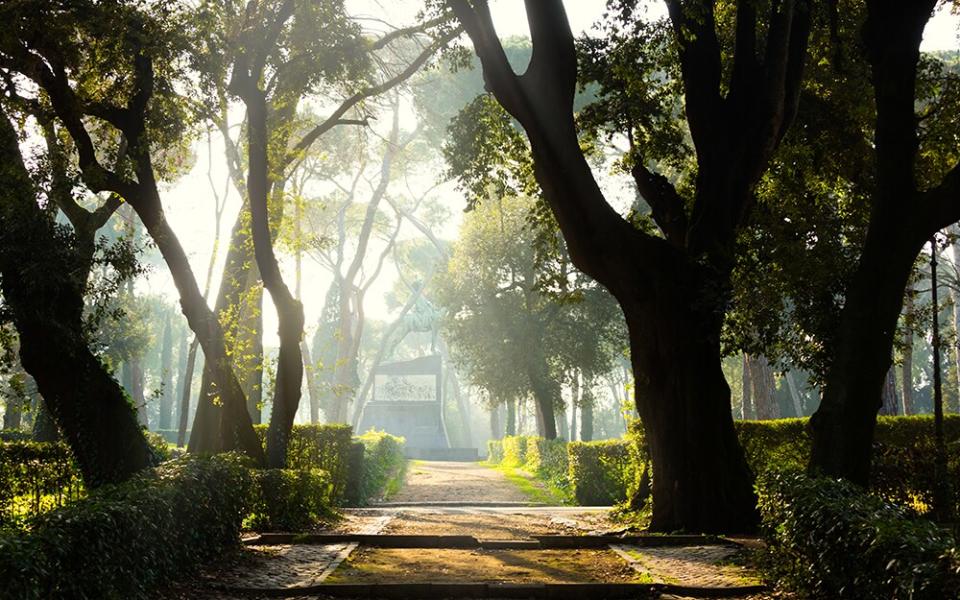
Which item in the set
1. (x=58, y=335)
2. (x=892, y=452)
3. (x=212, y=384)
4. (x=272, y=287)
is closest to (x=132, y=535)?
(x=58, y=335)

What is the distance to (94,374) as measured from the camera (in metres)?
12.4

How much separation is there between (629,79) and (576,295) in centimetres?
358

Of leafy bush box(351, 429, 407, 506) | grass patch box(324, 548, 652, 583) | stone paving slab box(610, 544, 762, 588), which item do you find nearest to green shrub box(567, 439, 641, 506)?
leafy bush box(351, 429, 407, 506)

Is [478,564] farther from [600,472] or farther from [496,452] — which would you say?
[496,452]

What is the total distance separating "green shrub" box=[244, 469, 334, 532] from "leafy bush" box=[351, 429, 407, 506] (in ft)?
20.6

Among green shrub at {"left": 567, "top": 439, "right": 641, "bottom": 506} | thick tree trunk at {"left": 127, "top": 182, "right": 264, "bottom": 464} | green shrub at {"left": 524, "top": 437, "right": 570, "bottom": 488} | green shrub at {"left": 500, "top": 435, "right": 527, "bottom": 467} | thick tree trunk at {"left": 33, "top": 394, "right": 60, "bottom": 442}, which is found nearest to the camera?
thick tree trunk at {"left": 127, "top": 182, "right": 264, "bottom": 464}

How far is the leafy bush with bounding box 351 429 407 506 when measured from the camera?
67.1 ft

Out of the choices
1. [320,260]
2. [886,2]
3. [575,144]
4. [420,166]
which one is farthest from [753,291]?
[320,260]

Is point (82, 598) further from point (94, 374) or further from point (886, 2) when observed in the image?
point (886, 2)

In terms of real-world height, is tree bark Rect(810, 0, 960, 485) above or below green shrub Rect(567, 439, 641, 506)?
above

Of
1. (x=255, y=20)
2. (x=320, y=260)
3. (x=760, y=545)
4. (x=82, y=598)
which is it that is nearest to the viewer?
(x=82, y=598)

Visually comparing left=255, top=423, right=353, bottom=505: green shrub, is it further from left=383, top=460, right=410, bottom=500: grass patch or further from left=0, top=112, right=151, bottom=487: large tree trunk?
left=0, top=112, right=151, bottom=487: large tree trunk

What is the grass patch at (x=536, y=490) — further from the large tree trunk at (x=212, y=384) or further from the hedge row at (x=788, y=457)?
the large tree trunk at (x=212, y=384)

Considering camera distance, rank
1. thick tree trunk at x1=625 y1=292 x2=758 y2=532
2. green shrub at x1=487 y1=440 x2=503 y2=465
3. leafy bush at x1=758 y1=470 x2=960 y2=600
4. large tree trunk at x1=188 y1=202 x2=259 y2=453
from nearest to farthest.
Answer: leafy bush at x1=758 y1=470 x2=960 y2=600 < thick tree trunk at x1=625 y1=292 x2=758 y2=532 < large tree trunk at x1=188 y1=202 x2=259 y2=453 < green shrub at x1=487 y1=440 x2=503 y2=465
